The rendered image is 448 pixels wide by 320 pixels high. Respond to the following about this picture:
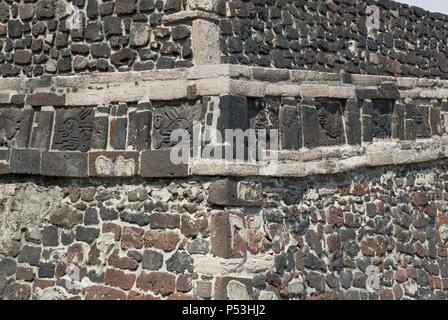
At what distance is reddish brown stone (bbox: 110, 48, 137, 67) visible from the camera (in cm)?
578

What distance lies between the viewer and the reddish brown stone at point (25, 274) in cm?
587

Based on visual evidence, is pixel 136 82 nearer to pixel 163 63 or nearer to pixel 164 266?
pixel 163 63

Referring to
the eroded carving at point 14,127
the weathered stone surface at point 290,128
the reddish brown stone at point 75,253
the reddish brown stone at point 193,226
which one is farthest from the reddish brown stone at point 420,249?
the eroded carving at point 14,127

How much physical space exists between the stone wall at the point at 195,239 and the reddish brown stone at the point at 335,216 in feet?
0.04

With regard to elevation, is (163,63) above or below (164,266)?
above

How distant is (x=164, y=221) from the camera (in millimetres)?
5484

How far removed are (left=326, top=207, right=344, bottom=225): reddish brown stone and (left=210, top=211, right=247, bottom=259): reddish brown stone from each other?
126 cm

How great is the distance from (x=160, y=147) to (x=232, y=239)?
3.56 feet

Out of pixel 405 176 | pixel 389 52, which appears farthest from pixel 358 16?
pixel 405 176

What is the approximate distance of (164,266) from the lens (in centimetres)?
541

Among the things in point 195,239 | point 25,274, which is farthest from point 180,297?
point 25,274

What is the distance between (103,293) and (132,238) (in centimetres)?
56

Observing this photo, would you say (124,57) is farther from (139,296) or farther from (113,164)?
(139,296)

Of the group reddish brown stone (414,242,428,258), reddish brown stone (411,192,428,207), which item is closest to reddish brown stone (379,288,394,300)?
reddish brown stone (414,242,428,258)
